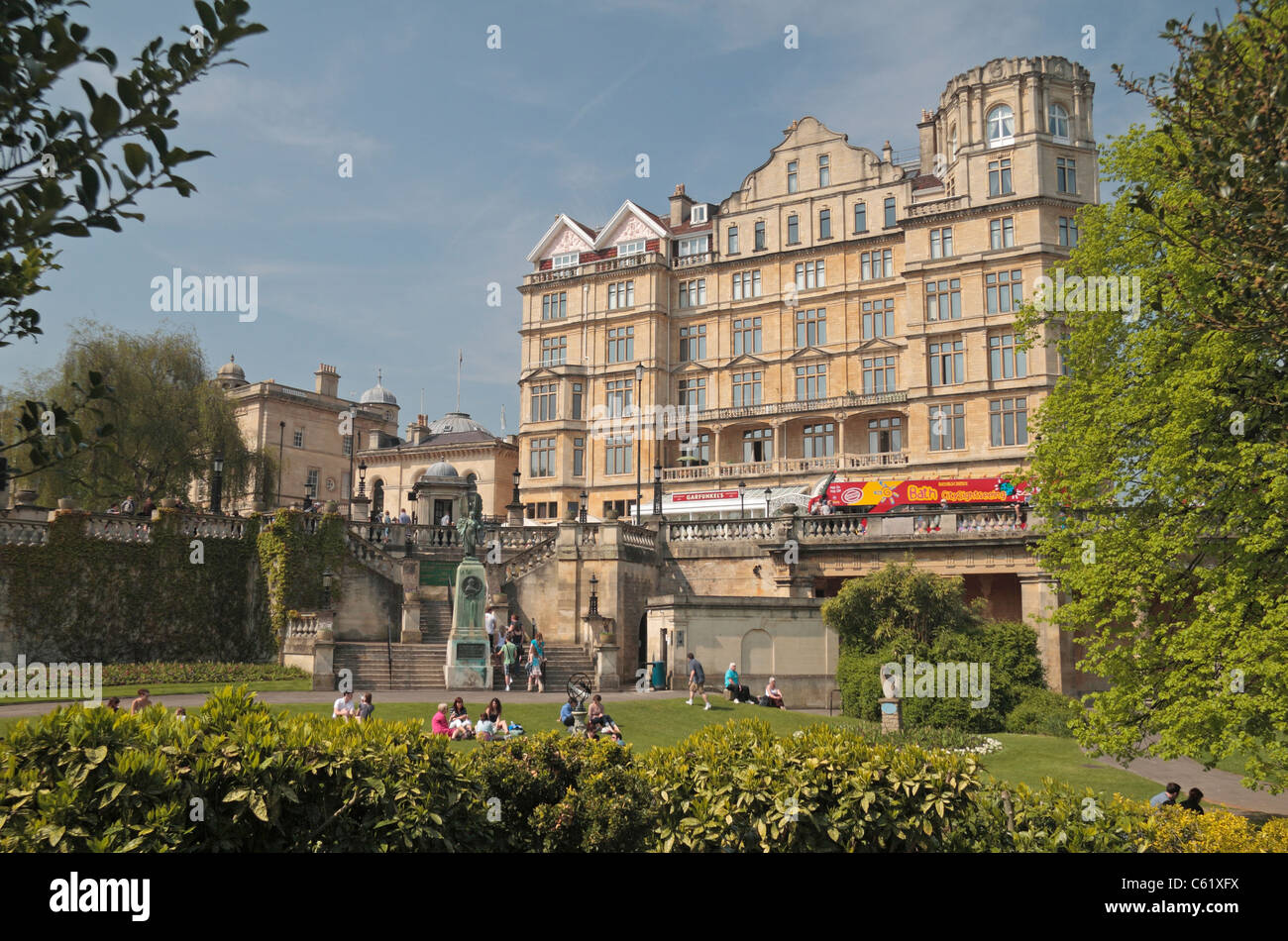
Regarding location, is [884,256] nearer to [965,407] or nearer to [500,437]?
[965,407]

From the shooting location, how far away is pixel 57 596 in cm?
3244

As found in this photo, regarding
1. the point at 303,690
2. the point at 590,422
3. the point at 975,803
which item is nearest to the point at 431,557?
the point at 303,690

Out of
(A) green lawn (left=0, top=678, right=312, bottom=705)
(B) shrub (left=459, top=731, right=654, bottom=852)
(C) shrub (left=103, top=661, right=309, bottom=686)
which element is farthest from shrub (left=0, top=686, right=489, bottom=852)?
(C) shrub (left=103, top=661, right=309, bottom=686)

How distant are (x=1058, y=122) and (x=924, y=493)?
2475 cm

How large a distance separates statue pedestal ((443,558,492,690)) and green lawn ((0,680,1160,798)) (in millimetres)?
3779

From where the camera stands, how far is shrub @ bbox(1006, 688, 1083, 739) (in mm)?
27344

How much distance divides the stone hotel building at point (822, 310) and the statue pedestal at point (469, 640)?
21.4 meters

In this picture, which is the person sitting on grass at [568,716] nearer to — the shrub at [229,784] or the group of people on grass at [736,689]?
the group of people on grass at [736,689]

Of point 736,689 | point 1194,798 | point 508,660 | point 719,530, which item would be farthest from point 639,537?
point 1194,798

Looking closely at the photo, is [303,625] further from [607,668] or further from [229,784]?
[229,784]

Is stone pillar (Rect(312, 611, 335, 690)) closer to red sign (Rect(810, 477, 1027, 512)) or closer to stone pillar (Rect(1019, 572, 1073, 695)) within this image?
red sign (Rect(810, 477, 1027, 512))

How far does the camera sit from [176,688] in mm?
27406

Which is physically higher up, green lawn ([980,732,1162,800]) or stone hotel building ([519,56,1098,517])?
stone hotel building ([519,56,1098,517])

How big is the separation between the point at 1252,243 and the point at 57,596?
1348 inches
